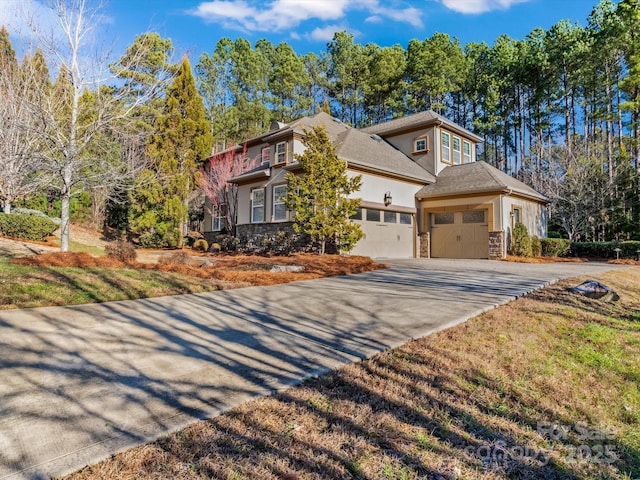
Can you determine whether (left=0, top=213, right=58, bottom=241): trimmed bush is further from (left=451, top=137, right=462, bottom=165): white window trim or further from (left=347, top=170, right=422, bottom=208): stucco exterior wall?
(left=451, top=137, right=462, bottom=165): white window trim

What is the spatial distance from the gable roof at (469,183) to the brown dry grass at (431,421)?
11.8 m

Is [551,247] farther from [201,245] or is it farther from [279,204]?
[201,245]

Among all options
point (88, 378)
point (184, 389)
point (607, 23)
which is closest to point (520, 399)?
point (184, 389)

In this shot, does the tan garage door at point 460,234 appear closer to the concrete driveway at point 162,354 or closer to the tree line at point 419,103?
the tree line at point 419,103

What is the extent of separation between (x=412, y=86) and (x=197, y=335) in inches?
1276

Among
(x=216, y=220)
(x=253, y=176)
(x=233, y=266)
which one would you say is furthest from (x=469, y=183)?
(x=216, y=220)

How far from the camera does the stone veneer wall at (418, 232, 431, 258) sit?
16.4 meters

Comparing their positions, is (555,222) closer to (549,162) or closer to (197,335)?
(549,162)

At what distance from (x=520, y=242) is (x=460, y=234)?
255 centimetres

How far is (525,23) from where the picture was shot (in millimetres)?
29391

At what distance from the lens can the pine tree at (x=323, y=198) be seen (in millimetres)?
12211

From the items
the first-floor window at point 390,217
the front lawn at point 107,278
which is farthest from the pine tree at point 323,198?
the first-floor window at point 390,217

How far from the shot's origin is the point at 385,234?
49.4 feet

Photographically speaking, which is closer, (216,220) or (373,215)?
(373,215)
